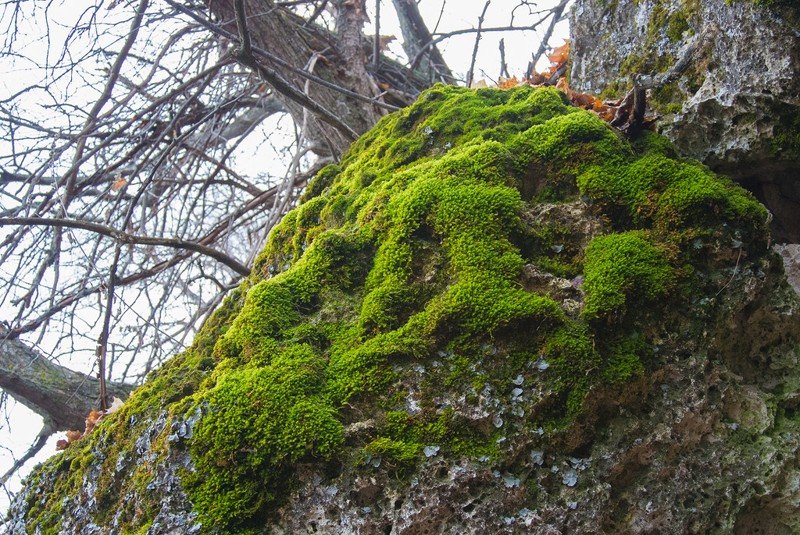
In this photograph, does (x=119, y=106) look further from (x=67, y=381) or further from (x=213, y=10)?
(x=67, y=381)

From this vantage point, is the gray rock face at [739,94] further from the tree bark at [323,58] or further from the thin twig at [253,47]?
the tree bark at [323,58]

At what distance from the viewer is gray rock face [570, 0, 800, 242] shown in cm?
233

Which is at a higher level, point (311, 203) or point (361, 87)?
point (361, 87)

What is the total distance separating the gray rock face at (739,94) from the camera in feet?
7.64

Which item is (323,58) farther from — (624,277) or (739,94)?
(624,277)

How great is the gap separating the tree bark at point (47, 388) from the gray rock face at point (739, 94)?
3.39 meters

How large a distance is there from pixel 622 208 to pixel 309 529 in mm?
1451

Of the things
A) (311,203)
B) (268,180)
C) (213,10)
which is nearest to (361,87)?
(213,10)

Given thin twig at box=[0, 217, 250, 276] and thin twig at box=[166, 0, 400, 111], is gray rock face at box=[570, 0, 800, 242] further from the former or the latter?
thin twig at box=[0, 217, 250, 276]

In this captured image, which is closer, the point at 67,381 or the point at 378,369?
the point at 378,369

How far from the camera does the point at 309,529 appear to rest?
1.61 meters

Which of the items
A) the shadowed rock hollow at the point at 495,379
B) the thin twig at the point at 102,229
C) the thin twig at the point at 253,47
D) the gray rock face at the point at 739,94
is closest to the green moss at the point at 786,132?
the gray rock face at the point at 739,94

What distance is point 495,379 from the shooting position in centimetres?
173

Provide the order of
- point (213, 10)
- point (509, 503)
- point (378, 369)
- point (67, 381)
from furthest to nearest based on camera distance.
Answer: point (213, 10) < point (67, 381) < point (378, 369) < point (509, 503)
